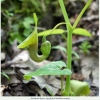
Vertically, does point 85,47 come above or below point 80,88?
above

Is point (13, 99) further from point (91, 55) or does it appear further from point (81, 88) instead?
point (91, 55)

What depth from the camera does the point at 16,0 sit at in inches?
48.9

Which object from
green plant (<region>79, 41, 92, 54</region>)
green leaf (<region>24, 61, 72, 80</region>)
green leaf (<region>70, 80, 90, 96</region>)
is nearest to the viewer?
green leaf (<region>24, 61, 72, 80</region>)

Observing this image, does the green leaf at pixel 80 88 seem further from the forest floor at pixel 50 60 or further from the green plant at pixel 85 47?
the green plant at pixel 85 47

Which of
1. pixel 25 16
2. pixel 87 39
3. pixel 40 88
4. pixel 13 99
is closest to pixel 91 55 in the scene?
pixel 87 39

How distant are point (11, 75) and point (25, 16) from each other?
46cm

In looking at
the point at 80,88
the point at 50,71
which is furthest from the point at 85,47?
the point at 50,71

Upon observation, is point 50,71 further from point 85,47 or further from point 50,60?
point 85,47

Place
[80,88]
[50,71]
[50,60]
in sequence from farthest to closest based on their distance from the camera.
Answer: [50,60]
[80,88]
[50,71]

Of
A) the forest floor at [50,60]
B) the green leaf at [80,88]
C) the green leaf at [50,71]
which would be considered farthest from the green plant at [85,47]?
the green leaf at [50,71]

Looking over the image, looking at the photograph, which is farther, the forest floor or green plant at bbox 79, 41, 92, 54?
green plant at bbox 79, 41, 92, 54

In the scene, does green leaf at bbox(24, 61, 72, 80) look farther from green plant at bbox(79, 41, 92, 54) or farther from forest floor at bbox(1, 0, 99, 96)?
green plant at bbox(79, 41, 92, 54)

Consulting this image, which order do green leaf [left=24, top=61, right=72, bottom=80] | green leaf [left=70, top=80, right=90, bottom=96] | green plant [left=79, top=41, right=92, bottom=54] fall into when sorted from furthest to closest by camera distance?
1. green plant [left=79, top=41, right=92, bottom=54]
2. green leaf [left=70, top=80, right=90, bottom=96]
3. green leaf [left=24, top=61, right=72, bottom=80]

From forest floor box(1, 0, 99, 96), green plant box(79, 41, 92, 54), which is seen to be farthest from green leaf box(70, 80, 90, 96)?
green plant box(79, 41, 92, 54)
